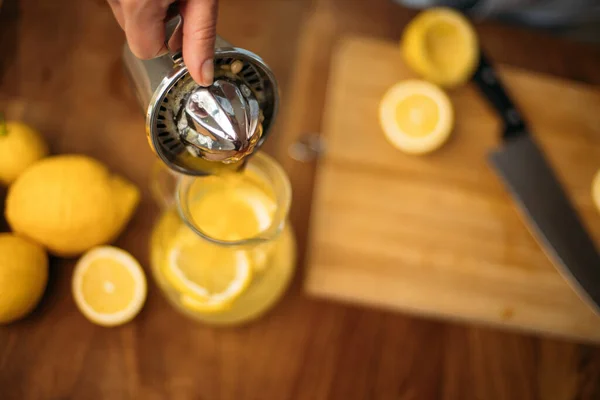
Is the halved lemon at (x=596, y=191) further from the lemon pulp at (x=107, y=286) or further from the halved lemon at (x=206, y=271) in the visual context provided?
the lemon pulp at (x=107, y=286)

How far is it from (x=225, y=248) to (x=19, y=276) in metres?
0.27

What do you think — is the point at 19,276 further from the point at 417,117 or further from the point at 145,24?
the point at 417,117

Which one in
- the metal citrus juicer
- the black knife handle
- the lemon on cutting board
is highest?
the metal citrus juicer

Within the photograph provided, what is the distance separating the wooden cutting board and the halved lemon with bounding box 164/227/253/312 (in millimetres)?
131

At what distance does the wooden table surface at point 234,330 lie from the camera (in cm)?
75

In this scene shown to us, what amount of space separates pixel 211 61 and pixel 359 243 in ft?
1.38

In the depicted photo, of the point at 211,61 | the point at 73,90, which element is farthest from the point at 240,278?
the point at 73,90

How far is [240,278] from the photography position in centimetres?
72

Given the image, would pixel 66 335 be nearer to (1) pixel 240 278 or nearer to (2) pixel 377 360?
(1) pixel 240 278

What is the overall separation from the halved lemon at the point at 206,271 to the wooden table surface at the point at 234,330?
8 centimetres

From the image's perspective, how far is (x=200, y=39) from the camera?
0.52 metres

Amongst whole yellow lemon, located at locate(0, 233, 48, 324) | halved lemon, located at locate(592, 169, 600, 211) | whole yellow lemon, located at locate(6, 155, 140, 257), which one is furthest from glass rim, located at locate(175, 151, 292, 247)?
halved lemon, located at locate(592, 169, 600, 211)

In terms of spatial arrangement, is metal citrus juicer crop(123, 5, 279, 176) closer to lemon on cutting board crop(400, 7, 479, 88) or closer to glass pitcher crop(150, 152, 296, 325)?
glass pitcher crop(150, 152, 296, 325)

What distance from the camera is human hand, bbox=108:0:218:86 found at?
51 centimetres
